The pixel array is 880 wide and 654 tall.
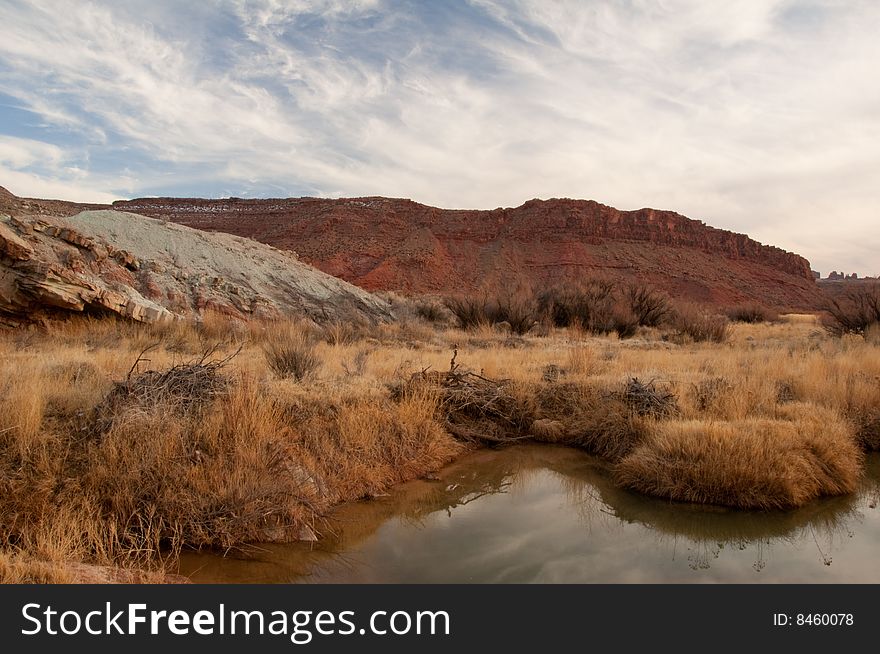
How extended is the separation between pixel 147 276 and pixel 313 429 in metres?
9.91

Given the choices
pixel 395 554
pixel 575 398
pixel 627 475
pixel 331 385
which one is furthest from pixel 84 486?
pixel 575 398

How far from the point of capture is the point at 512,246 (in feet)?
226

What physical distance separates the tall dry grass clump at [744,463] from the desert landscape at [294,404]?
2cm

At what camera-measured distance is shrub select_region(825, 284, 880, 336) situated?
16.7m

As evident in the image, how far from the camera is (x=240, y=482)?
5.36 metres

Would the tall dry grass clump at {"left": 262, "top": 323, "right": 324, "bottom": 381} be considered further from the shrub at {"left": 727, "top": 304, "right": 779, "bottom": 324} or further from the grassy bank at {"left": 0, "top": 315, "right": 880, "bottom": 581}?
the shrub at {"left": 727, "top": 304, "right": 779, "bottom": 324}

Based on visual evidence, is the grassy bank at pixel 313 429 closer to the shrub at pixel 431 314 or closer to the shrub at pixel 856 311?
the shrub at pixel 856 311

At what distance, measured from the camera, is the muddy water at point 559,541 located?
4859 millimetres

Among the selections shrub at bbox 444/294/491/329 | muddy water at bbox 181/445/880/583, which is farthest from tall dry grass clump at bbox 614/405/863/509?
shrub at bbox 444/294/491/329

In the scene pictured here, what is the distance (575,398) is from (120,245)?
1303 cm

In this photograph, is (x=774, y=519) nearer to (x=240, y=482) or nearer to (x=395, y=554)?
(x=395, y=554)

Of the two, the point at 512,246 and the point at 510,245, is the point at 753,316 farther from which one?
the point at 510,245

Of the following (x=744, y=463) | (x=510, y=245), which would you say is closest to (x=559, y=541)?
(x=744, y=463)

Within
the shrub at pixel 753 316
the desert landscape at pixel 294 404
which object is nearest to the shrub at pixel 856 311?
the desert landscape at pixel 294 404
